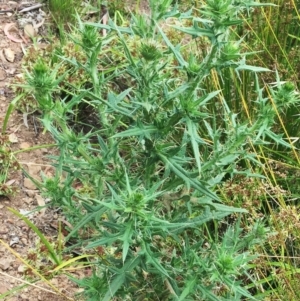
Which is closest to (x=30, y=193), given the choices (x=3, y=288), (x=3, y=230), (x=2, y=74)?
(x=3, y=230)

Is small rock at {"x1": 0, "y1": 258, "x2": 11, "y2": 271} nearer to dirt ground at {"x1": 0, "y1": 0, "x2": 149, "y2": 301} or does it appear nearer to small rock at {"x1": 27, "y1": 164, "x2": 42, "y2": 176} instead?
dirt ground at {"x1": 0, "y1": 0, "x2": 149, "y2": 301}

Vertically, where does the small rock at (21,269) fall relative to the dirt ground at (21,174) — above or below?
below

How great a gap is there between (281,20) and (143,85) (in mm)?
1523

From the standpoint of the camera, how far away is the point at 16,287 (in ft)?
7.58

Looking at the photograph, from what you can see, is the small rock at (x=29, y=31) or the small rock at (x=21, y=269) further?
the small rock at (x=29, y=31)

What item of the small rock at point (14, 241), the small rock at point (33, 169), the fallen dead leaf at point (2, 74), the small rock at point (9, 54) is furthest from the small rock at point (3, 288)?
the small rock at point (9, 54)

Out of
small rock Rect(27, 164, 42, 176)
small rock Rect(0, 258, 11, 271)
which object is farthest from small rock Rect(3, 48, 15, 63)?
small rock Rect(0, 258, 11, 271)

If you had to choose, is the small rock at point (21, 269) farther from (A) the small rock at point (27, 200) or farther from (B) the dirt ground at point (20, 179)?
(A) the small rock at point (27, 200)

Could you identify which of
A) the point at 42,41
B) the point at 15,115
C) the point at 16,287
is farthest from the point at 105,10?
the point at 16,287

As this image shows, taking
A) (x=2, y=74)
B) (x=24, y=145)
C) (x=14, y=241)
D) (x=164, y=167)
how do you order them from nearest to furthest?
(x=164, y=167)
(x=14, y=241)
(x=24, y=145)
(x=2, y=74)

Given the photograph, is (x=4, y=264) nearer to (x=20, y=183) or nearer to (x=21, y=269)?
(x=21, y=269)

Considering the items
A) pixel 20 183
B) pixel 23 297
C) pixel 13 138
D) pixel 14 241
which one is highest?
pixel 13 138

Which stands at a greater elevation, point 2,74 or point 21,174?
point 2,74

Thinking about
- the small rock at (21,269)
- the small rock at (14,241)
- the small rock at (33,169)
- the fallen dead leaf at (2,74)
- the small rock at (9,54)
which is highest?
the small rock at (9,54)
